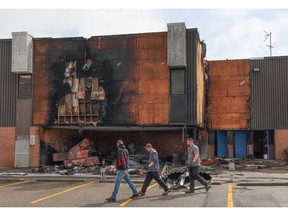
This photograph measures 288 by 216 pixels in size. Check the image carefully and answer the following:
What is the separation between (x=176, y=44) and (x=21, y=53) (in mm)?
9348

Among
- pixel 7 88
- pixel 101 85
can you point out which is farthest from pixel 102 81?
pixel 7 88

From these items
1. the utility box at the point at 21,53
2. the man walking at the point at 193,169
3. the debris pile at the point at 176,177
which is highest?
the utility box at the point at 21,53

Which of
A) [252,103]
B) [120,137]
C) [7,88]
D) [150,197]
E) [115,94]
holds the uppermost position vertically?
[7,88]

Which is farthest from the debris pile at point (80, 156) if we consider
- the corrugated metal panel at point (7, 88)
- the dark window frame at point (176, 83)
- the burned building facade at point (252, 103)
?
the burned building facade at point (252, 103)

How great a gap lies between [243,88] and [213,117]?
290 cm

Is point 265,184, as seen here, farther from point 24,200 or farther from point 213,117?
point 213,117

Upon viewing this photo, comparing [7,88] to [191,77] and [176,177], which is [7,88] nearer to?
[191,77]

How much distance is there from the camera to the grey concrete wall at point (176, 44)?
22.2 meters

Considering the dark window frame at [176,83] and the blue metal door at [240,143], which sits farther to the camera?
the blue metal door at [240,143]

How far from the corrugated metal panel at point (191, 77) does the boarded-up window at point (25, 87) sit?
970 centimetres

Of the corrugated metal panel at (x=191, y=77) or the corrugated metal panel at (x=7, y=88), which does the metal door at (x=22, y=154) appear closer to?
the corrugated metal panel at (x=7, y=88)

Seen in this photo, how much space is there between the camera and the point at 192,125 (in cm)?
2245

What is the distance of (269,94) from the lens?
27.4 metres

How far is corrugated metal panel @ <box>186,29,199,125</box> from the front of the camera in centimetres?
2233
